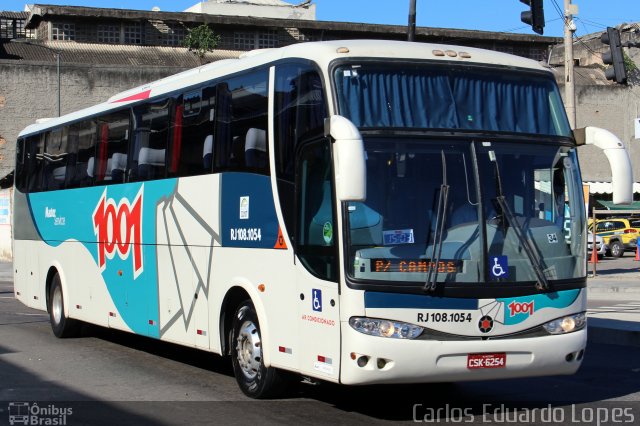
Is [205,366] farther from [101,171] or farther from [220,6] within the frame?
[220,6]

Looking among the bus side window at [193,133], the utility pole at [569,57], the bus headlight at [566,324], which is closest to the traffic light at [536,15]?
the utility pole at [569,57]

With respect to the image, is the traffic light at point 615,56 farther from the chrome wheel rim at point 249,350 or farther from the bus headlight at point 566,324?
the chrome wheel rim at point 249,350

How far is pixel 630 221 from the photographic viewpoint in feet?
155

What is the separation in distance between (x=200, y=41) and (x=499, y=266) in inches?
2044

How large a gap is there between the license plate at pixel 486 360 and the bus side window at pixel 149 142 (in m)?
5.39

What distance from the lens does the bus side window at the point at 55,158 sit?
16.4 meters

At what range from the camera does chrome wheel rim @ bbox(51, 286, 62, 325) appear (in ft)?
53.6

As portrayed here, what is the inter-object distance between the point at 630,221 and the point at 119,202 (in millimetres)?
37531

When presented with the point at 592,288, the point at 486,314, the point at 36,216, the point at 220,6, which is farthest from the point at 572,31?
the point at 220,6

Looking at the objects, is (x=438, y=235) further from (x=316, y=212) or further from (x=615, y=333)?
(x=615, y=333)

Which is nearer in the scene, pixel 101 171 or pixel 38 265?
pixel 101 171

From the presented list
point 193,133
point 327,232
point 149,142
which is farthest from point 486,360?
point 149,142

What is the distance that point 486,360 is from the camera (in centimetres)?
862

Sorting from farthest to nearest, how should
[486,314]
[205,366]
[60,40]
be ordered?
[60,40] < [205,366] < [486,314]
